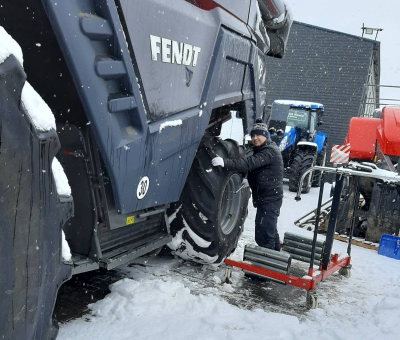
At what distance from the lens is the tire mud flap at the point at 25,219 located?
136cm

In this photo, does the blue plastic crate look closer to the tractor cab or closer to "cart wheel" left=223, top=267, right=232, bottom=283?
"cart wheel" left=223, top=267, right=232, bottom=283

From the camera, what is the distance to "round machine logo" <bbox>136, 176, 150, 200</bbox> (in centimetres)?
270

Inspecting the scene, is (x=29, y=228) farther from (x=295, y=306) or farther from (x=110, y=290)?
(x=295, y=306)

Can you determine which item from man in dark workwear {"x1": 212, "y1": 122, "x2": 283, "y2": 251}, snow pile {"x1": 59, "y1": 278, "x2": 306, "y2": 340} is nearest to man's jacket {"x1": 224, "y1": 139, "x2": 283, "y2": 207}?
man in dark workwear {"x1": 212, "y1": 122, "x2": 283, "y2": 251}

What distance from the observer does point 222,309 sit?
11.7ft

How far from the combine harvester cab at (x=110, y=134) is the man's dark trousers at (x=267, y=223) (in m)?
0.62

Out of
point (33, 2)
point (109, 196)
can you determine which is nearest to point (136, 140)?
point (109, 196)

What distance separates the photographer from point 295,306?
3.97 meters

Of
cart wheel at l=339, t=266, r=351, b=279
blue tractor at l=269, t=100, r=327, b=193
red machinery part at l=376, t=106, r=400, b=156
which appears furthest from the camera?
blue tractor at l=269, t=100, r=327, b=193

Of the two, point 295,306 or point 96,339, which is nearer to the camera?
point 96,339

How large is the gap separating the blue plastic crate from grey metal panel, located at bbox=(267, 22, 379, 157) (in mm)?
12921

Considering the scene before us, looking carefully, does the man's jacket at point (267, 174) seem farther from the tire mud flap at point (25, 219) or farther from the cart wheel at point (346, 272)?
the tire mud flap at point (25, 219)

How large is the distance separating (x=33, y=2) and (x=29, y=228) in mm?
957

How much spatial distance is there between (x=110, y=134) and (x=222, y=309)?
1886 mm
